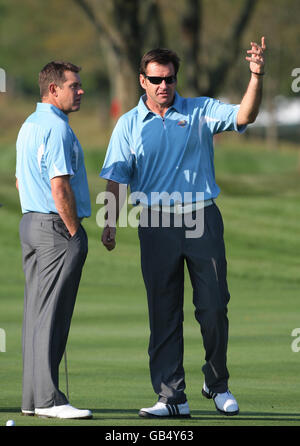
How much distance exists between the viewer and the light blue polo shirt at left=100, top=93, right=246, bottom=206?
6414 millimetres

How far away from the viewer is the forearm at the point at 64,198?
6.07 meters

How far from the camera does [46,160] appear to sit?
20.1 ft

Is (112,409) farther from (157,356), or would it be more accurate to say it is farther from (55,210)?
(55,210)

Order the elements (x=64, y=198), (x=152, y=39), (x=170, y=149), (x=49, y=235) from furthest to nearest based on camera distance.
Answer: (x=152, y=39) → (x=170, y=149) → (x=49, y=235) → (x=64, y=198)

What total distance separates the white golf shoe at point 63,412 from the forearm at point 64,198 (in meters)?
1.02

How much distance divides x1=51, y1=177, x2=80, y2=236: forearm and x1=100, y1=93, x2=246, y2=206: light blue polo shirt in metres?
0.46

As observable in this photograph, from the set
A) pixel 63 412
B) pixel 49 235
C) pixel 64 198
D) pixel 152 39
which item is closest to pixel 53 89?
pixel 64 198

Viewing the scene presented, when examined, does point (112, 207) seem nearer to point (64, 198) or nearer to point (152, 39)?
point (64, 198)

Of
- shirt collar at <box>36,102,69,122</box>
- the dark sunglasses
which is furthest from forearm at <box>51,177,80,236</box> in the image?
the dark sunglasses

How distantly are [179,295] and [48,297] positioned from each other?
32.5 inches

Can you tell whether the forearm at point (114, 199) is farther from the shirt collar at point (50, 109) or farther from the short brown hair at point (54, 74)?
the short brown hair at point (54, 74)

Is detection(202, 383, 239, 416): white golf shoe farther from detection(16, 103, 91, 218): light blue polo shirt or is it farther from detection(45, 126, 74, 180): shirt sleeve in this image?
detection(45, 126, 74, 180): shirt sleeve
